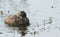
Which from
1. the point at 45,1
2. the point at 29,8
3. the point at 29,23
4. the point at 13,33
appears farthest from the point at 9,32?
the point at 45,1

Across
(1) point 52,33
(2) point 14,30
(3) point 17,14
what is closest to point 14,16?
(3) point 17,14

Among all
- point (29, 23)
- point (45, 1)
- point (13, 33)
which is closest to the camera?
point (13, 33)

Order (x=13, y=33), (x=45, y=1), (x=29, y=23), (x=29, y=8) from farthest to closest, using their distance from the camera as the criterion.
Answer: (x=45, y=1)
(x=29, y=8)
(x=29, y=23)
(x=13, y=33)

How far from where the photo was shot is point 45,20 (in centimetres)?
910

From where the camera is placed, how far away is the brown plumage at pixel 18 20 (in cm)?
895

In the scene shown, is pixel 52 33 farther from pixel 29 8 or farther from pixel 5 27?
pixel 29 8

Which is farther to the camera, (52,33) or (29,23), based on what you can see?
(29,23)

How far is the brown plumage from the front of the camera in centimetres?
895

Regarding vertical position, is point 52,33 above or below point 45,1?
below

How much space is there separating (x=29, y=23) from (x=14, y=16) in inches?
19.9

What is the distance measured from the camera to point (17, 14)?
917cm

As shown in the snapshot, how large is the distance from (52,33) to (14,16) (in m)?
1.43

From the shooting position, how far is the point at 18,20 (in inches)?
357

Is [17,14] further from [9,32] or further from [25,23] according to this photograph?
[9,32]
